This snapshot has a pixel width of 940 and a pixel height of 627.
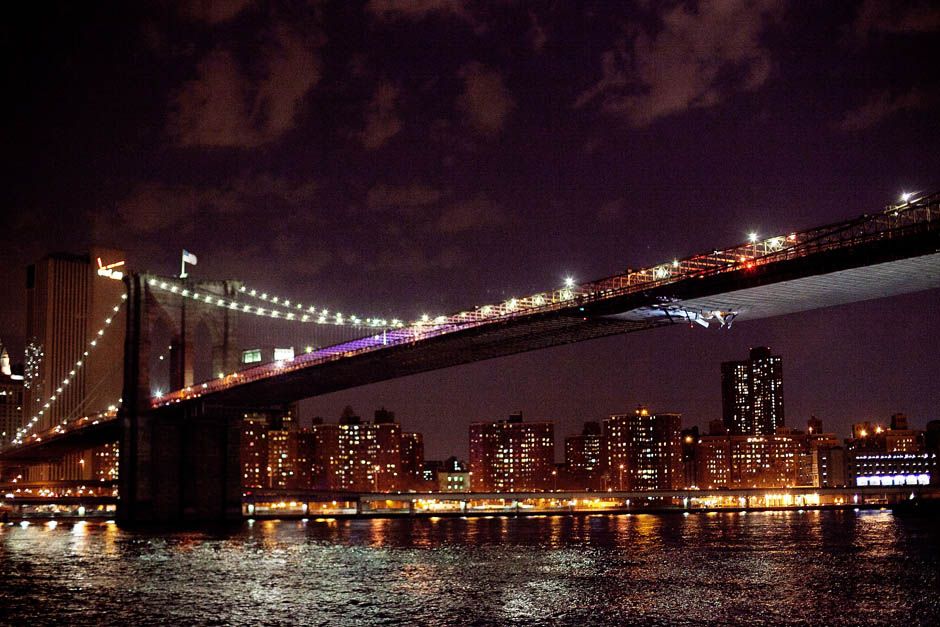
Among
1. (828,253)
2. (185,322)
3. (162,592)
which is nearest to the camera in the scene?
(162,592)

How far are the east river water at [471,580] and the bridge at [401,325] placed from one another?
11.1 m

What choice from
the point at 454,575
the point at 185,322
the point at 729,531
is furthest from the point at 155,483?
the point at 454,575

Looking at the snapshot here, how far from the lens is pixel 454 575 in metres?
42.2

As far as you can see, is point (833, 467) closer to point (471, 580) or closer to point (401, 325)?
point (401, 325)

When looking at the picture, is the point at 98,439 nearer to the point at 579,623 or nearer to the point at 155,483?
the point at 155,483

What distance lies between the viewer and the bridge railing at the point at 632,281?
145ft

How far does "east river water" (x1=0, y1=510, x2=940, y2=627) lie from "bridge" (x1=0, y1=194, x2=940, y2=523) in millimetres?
11106

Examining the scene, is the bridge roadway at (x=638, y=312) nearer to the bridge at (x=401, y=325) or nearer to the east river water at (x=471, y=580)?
the bridge at (x=401, y=325)

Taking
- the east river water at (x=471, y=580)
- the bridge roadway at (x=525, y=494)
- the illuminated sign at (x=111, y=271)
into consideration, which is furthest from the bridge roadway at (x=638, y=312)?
Answer: the bridge roadway at (x=525, y=494)

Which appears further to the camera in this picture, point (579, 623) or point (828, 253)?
point (828, 253)

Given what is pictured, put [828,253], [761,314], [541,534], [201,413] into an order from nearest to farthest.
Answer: [828,253] < [761,314] < [541,534] < [201,413]

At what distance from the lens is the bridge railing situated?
44156 millimetres

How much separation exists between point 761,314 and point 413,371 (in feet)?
86.4

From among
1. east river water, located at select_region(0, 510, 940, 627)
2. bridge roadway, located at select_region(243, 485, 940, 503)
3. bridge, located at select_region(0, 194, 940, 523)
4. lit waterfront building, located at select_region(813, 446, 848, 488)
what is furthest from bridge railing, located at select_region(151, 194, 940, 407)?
lit waterfront building, located at select_region(813, 446, 848, 488)
